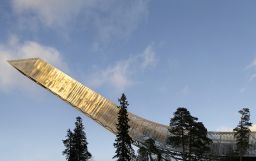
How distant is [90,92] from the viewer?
89062mm

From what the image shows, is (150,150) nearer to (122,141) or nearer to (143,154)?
(143,154)

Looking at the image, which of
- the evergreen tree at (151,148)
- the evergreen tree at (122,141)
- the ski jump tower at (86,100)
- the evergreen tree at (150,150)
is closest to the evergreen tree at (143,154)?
the evergreen tree at (150,150)

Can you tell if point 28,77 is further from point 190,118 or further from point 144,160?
point 190,118

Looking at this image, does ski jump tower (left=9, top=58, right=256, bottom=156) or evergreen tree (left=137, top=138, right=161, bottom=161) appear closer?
evergreen tree (left=137, top=138, right=161, bottom=161)

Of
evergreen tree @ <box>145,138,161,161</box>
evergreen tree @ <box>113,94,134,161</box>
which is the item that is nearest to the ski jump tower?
evergreen tree @ <box>145,138,161,161</box>

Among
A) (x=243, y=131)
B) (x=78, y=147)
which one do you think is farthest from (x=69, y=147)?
(x=243, y=131)

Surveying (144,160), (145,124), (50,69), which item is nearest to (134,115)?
(145,124)

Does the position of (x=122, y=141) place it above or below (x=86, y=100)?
below

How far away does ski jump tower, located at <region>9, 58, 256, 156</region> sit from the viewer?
86.8m

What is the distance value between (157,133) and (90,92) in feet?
39.8

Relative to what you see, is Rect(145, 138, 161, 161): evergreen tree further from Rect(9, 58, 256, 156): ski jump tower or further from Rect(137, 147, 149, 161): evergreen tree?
Rect(137, 147, 149, 161): evergreen tree

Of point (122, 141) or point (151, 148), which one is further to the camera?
point (151, 148)

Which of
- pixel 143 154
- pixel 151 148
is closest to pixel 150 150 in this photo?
pixel 151 148

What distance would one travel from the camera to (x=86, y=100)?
291 ft
